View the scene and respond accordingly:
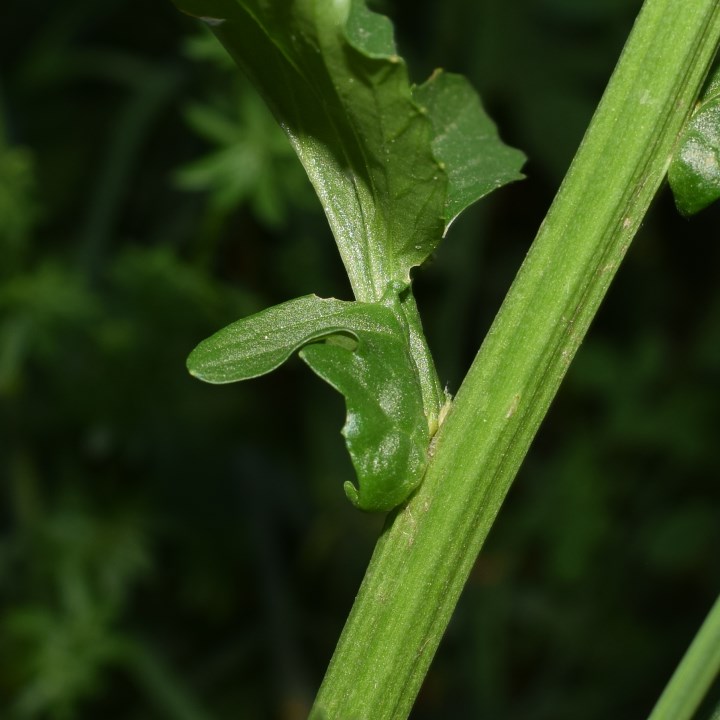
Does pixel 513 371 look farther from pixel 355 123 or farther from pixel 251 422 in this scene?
pixel 251 422

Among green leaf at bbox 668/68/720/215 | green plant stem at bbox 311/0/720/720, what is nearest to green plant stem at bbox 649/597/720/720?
green plant stem at bbox 311/0/720/720

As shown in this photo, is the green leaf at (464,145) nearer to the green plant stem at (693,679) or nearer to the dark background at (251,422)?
the green plant stem at (693,679)

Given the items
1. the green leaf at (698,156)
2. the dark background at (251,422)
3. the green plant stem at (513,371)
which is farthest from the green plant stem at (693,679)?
the dark background at (251,422)

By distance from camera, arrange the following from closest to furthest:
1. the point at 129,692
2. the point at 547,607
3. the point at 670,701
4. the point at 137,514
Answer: the point at 670,701
the point at 137,514
the point at 129,692
the point at 547,607

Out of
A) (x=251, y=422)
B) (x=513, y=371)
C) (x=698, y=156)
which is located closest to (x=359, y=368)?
(x=513, y=371)

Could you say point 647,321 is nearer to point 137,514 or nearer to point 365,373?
point 137,514

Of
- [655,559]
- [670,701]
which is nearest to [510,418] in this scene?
[670,701]

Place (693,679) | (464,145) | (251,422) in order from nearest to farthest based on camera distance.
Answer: (693,679) < (464,145) < (251,422)
